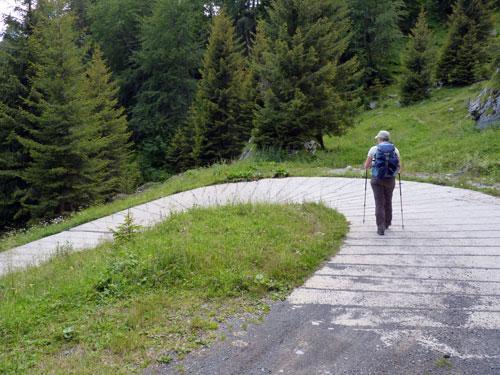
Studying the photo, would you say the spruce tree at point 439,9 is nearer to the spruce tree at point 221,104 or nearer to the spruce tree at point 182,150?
the spruce tree at point 221,104

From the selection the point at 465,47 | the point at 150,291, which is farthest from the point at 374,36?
the point at 150,291

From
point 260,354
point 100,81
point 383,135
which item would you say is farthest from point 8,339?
point 100,81

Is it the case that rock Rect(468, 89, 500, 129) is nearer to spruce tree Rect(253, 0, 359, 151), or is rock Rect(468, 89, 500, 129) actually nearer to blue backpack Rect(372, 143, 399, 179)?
spruce tree Rect(253, 0, 359, 151)

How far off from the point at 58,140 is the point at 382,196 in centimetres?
1358

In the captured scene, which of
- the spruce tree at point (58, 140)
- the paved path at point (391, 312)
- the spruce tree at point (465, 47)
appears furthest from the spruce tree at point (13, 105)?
the spruce tree at point (465, 47)

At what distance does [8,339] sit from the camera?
13.0 ft

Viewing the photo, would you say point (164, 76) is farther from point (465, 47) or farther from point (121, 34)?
point (465, 47)

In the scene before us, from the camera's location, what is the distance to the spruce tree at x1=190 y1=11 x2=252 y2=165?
23.9 metres

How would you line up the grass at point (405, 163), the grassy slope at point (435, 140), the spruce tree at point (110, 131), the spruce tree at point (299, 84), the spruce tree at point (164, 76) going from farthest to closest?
1. the spruce tree at point (164, 76)
2. the spruce tree at point (110, 131)
3. the spruce tree at point (299, 84)
4. the grassy slope at point (435, 140)
5. the grass at point (405, 163)

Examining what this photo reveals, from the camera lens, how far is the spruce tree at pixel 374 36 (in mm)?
36719

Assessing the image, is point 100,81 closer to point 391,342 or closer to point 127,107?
point 127,107

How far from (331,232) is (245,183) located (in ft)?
21.1

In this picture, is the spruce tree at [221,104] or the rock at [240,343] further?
the spruce tree at [221,104]

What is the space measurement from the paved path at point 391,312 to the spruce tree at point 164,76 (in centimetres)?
3115
